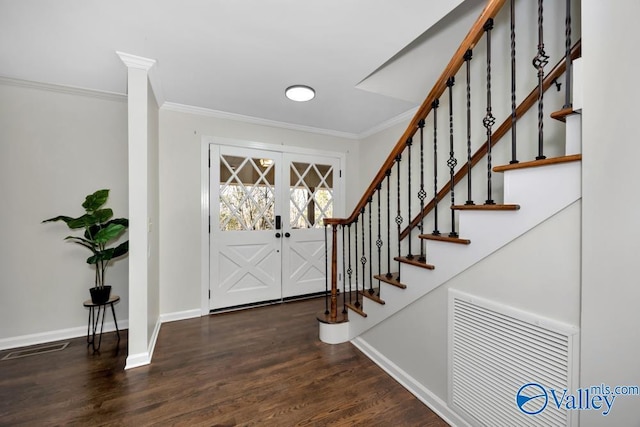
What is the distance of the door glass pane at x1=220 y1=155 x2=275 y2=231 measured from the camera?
3461mm

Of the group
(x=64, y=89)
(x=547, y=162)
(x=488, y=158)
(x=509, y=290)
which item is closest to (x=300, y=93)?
(x=488, y=158)

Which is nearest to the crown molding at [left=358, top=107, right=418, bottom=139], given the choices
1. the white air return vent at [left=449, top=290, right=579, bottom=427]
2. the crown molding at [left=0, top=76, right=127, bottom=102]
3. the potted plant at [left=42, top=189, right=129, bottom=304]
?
the white air return vent at [left=449, top=290, right=579, bottom=427]

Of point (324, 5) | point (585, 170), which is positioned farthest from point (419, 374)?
point (324, 5)

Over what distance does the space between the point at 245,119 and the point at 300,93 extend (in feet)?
3.52

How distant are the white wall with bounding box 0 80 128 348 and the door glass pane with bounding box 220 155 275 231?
1.14 meters

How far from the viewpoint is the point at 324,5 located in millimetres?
1653

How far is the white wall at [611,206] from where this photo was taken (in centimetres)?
93

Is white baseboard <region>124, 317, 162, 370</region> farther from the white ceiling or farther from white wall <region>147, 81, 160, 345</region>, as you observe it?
the white ceiling

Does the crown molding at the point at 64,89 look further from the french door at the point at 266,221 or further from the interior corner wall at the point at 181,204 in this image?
the french door at the point at 266,221

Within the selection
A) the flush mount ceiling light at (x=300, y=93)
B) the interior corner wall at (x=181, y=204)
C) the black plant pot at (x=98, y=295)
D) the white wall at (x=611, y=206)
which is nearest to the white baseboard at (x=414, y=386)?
the white wall at (x=611, y=206)

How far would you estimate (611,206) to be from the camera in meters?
0.98

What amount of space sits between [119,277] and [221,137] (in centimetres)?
199

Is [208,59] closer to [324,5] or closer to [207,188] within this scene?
[324,5]

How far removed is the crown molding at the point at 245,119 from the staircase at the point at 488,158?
159 cm
